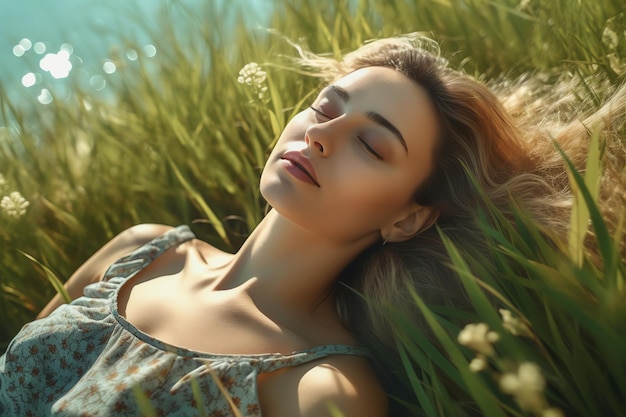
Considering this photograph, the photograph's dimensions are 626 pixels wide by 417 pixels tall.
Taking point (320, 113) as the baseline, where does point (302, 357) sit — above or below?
below

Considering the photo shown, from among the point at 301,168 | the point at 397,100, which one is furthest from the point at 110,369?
the point at 397,100

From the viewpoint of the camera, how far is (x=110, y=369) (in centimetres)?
161

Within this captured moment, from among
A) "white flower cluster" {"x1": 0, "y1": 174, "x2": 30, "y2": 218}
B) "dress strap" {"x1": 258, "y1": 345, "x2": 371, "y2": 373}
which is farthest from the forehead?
"white flower cluster" {"x1": 0, "y1": 174, "x2": 30, "y2": 218}

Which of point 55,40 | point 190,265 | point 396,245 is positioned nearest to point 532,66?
point 396,245


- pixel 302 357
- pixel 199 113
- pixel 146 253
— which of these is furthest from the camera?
pixel 199 113

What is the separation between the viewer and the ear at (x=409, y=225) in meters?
1.77

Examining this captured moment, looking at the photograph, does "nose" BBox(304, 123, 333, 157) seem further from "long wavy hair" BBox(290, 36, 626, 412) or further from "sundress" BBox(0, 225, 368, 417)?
"sundress" BBox(0, 225, 368, 417)

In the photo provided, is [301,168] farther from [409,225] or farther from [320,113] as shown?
[409,225]

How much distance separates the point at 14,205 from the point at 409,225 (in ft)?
3.66

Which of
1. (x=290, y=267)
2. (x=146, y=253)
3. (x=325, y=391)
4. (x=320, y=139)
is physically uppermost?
(x=320, y=139)

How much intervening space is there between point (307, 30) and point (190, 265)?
107 centimetres

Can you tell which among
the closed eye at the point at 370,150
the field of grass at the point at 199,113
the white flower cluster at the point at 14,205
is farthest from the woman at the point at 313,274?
the white flower cluster at the point at 14,205

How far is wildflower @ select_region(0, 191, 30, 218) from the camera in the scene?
211 centimetres

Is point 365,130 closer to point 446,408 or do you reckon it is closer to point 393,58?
point 393,58
